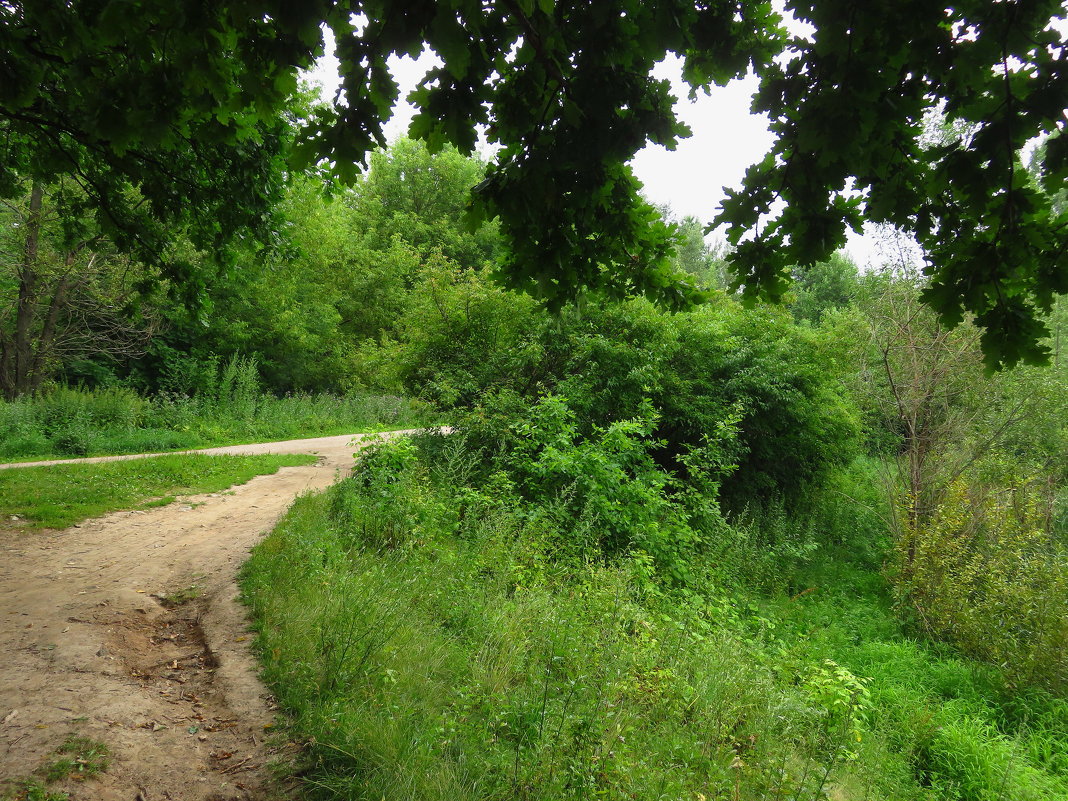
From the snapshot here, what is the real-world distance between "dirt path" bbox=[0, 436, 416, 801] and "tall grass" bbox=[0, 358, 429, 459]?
3.43 metres

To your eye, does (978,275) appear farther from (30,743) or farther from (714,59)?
(30,743)

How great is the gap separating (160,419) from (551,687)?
1369 cm

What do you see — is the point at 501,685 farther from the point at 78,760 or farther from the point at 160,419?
the point at 160,419

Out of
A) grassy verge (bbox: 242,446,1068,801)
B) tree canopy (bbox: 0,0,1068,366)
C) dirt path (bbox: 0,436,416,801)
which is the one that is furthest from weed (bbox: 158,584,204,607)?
tree canopy (bbox: 0,0,1068,366)

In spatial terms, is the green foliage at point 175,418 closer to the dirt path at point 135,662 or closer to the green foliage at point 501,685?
Result: the dirt path at point 135,662

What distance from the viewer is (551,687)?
3.91 metres

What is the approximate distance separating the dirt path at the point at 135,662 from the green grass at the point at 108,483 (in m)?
0.60

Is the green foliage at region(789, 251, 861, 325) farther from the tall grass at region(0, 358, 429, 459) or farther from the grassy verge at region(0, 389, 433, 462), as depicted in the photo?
the grassy verge at region(0, 389, 433, 462)

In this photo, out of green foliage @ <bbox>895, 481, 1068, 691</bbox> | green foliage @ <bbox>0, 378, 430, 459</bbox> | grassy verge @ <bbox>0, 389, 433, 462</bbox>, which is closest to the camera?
green foliage @ <bbox>895, 481, 1068, 691</bbox>

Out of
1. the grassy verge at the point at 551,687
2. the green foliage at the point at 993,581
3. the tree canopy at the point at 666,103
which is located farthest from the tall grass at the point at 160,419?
the green foliage at the point at 993,581

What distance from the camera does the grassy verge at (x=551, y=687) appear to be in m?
3.13

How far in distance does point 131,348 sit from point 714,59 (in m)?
19.9

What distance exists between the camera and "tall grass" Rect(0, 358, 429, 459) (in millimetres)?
11242

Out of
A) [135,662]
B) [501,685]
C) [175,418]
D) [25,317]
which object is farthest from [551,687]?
[25,317]
